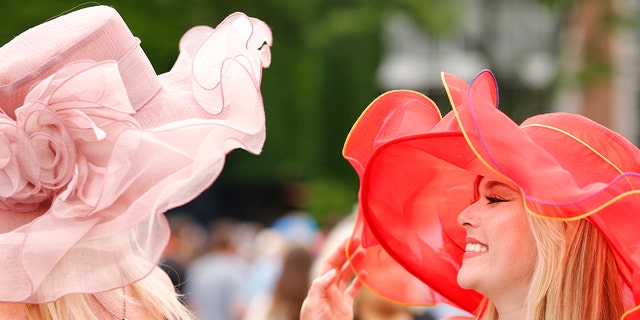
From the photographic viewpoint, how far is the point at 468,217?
3283 millimetres

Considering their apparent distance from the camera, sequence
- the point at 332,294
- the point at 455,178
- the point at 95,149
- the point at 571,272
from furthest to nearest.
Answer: the point at 332,294, the point at 455,178, the point at 571,272, the point at 95,149

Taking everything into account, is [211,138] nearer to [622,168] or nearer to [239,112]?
[239,112]

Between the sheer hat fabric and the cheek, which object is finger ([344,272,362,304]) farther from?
the cheek

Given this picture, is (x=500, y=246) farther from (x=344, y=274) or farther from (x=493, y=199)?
(x=344, y=274)

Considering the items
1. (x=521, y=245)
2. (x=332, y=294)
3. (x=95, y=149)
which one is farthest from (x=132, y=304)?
(x=521, y=245)

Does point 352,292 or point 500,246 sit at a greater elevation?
point 500,246

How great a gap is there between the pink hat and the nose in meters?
0.70

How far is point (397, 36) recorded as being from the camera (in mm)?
30672

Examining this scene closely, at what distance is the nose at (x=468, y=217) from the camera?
326cm

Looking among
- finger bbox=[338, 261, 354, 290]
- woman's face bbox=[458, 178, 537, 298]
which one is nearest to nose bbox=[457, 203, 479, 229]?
woman's face bbox=[458, 178, 537, 298]

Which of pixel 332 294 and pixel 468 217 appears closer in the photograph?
pixel 468 217

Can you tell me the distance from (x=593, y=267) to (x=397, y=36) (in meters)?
27.8

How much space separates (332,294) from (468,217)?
0.62m

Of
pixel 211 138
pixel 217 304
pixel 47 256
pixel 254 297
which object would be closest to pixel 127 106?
pixel 211 138
